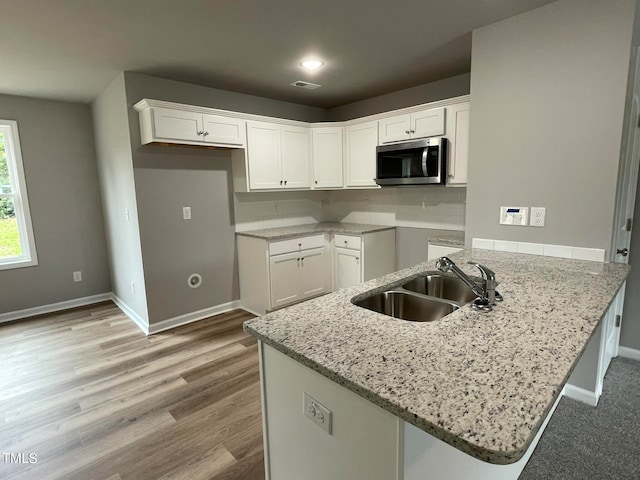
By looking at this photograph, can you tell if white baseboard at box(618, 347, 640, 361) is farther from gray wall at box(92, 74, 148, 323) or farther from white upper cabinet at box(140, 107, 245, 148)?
gray wall at box(92, 74, 148, 323)

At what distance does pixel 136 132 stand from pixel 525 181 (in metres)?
3.18

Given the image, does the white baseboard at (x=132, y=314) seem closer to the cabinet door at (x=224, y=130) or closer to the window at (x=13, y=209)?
the window at (x=13, y=209)

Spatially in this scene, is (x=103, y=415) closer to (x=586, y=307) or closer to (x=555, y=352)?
(x=555, y=352)

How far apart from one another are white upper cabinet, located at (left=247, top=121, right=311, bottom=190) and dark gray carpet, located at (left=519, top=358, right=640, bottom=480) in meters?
3.09

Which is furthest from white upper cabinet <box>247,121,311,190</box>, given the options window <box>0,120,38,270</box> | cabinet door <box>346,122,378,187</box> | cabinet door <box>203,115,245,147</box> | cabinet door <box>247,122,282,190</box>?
window <box>0,120,38,270</box>

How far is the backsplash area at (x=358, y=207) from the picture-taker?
12.1 ft

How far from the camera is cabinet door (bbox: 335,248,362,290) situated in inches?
151

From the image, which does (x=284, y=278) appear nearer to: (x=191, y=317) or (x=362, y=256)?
(x=362, y=256)

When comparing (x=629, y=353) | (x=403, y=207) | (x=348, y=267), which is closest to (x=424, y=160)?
(x=403, y=207)

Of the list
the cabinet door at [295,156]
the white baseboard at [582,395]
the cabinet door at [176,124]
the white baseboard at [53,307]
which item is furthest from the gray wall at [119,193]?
the white baseboard at [582,395]

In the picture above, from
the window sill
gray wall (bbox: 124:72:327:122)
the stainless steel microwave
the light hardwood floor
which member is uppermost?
gray wall (bbox: 124:72:327:122)

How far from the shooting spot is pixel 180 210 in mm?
3500

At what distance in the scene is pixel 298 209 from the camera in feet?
15.0

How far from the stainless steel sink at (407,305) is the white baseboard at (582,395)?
131 cm
